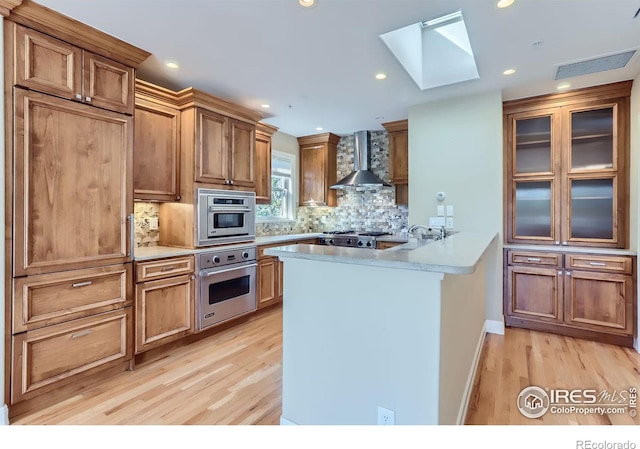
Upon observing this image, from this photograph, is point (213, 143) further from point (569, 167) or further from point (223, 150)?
point (569, 167)

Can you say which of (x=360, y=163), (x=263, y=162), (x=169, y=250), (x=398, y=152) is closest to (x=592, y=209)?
(x=398, y=152)

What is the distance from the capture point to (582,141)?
3.28m

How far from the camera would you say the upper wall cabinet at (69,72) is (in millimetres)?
1882

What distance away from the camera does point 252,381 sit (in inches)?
90.2

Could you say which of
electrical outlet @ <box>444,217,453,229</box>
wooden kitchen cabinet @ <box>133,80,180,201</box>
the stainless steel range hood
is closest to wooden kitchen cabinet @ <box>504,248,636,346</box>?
electrical outlet @ <box>444,217,453,229</box>

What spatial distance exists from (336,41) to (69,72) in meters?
1.83

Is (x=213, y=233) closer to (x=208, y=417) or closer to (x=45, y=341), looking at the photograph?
(x=45, y=341)

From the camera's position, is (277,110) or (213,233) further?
(277,110)

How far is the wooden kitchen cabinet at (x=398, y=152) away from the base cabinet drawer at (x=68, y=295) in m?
3.39

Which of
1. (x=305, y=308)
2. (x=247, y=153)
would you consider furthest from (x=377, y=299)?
(x=247, y=153)

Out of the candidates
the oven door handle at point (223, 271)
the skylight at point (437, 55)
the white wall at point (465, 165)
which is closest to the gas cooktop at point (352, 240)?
the white wall at point (465, 165)

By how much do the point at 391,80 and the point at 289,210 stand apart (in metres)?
2.80

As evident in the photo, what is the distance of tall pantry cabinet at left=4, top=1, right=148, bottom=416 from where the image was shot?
6.11 feet

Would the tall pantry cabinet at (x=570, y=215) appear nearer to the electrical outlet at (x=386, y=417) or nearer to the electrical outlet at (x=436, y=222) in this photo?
the electrical outlet at (x=436, y=222)
